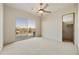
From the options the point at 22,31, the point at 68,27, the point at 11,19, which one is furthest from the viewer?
the point at 11,19

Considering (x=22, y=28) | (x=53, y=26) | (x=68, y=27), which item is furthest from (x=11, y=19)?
(x=68, y=27)

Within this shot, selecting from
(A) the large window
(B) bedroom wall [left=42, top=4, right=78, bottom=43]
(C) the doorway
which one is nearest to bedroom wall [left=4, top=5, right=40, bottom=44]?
(A) the large window

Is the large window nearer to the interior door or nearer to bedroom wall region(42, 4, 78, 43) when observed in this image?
bedroom wall region(42, 4, 78, 43)

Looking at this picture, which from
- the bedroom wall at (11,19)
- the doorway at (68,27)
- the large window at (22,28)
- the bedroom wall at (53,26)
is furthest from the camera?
the bedroom wall at (53,26)

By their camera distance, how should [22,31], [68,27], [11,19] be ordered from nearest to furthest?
[68,27] → [22,31] → [11,19]

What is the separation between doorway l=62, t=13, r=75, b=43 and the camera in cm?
205

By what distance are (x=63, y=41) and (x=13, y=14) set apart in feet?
5.45

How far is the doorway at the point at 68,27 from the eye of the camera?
2053 millimetres

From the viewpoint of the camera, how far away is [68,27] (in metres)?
2.12

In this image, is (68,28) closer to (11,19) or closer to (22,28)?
(22,28)

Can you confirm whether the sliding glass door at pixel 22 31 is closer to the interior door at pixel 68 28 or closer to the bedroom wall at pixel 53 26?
the bedroom wall at pixel 53 26

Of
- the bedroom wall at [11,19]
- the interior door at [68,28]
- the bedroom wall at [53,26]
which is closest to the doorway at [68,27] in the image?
the interior door at [68,28]

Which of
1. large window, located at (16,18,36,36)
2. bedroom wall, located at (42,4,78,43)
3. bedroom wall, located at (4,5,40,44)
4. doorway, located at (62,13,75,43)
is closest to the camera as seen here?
doorway, located at (62,13,75,43)
